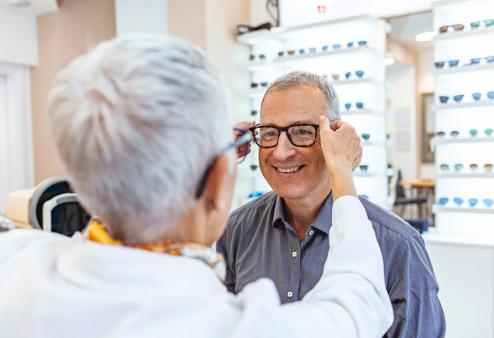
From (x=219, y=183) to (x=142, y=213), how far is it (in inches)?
4.9

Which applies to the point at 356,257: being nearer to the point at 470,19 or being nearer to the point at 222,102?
the point at 222,102

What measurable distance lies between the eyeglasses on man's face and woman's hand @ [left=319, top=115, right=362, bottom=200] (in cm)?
12

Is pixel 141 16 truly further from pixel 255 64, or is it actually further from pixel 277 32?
pixel 277 32

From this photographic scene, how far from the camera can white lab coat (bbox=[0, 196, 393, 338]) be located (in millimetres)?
596

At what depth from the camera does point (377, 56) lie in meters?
3.73

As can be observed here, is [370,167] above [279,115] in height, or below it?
below

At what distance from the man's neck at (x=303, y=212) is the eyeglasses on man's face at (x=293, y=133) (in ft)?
Result: 0.55

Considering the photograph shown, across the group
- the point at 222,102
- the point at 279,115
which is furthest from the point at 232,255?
the point at 222,102

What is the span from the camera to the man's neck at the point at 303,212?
1.34 meters

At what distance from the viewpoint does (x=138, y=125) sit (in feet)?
1.98

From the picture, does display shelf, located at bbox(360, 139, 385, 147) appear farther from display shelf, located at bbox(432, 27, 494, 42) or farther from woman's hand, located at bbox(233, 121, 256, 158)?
woman's hand, located at bbox(233, 121, 256, 158)

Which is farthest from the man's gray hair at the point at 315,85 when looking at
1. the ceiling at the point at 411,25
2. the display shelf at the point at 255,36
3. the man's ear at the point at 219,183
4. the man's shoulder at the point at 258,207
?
the ceiling at the point at 411,25

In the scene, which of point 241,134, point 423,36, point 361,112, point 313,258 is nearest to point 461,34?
point 361,112

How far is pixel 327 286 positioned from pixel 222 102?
37cm
